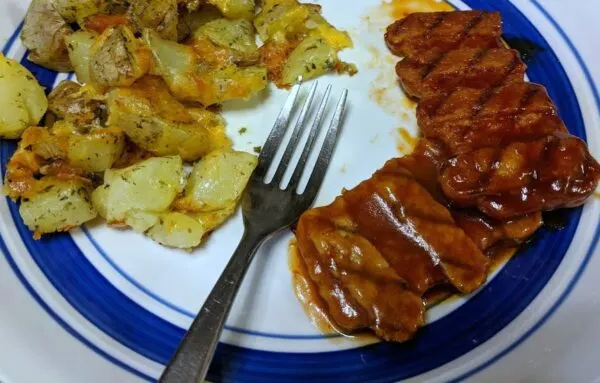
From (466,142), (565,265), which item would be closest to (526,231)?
(565,265)

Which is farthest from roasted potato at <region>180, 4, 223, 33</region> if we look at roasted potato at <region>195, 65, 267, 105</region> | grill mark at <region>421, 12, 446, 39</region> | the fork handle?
the fork handle

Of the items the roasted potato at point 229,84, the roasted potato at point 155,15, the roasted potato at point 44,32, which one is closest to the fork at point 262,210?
the roasted potato at point 229,84

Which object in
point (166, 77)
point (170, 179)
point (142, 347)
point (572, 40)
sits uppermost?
point (572, 40)

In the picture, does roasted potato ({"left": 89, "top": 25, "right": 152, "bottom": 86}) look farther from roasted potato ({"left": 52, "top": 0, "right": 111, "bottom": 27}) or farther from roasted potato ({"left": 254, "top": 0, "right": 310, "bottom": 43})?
roasted potato ({"left": 254, "top": 0, "right": 310, "bottom": 43})

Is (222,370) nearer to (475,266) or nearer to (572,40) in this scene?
(475,266)

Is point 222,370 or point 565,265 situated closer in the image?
point 222,370

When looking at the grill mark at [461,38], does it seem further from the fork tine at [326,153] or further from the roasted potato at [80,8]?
the roasted potato at [80,8]
